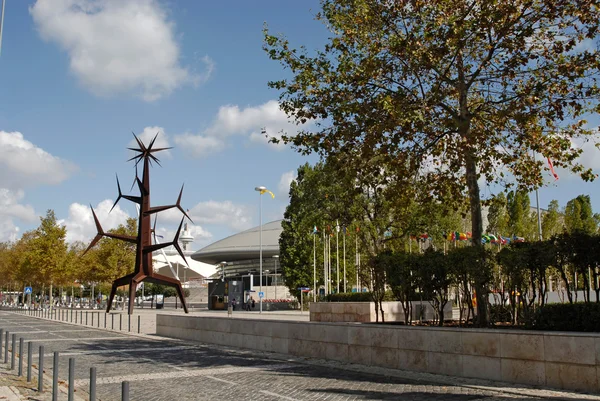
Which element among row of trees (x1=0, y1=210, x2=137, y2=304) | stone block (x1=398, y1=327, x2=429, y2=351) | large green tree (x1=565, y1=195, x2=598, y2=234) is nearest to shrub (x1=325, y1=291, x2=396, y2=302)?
stone block (x1=398, y1=327, x2=429, y2=351)

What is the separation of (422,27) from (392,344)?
7758 millimetres

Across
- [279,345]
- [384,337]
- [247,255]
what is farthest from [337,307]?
[247,255]

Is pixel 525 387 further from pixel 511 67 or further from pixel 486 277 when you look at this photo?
pixel 511 67

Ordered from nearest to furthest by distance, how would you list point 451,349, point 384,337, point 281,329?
point 451,349
point 384,337
point 281,329

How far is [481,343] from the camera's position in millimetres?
11820

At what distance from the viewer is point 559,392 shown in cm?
1007

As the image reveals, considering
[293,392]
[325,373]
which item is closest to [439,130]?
[325,373]

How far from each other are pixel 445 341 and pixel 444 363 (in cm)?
47

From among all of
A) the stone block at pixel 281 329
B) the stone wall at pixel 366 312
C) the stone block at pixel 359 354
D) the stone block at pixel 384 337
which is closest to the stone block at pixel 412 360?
the stone block at pixel 384 337

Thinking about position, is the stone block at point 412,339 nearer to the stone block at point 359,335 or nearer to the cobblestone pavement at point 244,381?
the cobblestone pavement at point 244,381

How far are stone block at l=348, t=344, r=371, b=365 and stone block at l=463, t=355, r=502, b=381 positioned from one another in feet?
9.51

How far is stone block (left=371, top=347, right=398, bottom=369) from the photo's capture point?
44.6ft

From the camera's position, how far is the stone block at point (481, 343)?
454 inches

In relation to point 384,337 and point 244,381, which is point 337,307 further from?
point 244,381
